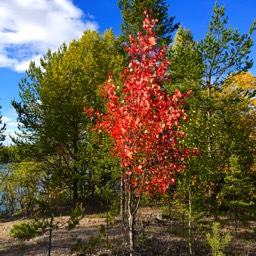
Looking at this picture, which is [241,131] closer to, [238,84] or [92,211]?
[238,84]

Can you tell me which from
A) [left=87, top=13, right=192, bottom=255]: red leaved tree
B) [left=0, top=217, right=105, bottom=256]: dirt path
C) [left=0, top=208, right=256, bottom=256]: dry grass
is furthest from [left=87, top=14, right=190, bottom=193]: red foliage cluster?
[left=0, top=217, right=105, bottom=256]: dirt path

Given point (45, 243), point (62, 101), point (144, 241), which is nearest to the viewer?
point (144, 241)

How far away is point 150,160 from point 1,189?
2559 cm

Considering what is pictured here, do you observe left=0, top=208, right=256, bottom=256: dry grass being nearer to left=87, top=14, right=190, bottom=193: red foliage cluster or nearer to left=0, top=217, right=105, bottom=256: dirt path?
left=0, top=217, right=105, bottom=256: dirt path

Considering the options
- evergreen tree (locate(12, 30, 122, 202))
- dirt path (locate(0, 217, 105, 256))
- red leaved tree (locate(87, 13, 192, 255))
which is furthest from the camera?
evergreen tree (locate(12, 30, 122, 202))

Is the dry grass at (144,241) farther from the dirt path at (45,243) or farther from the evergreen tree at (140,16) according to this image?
the evergreen tree at (140,16)

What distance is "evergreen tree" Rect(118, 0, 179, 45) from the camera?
22.3m

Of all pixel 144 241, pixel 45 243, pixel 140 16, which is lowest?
pixel 45 243

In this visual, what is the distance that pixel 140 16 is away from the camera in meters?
22.2

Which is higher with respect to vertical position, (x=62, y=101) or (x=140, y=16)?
(x=140, y=16)

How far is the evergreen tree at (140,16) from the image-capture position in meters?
22.3

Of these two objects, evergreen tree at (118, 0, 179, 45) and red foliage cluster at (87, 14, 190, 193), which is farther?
evergreen tree at (118, 0, 179, 45)

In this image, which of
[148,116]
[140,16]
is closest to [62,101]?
[140,16]

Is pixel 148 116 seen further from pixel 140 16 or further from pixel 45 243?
pixel 140 16
